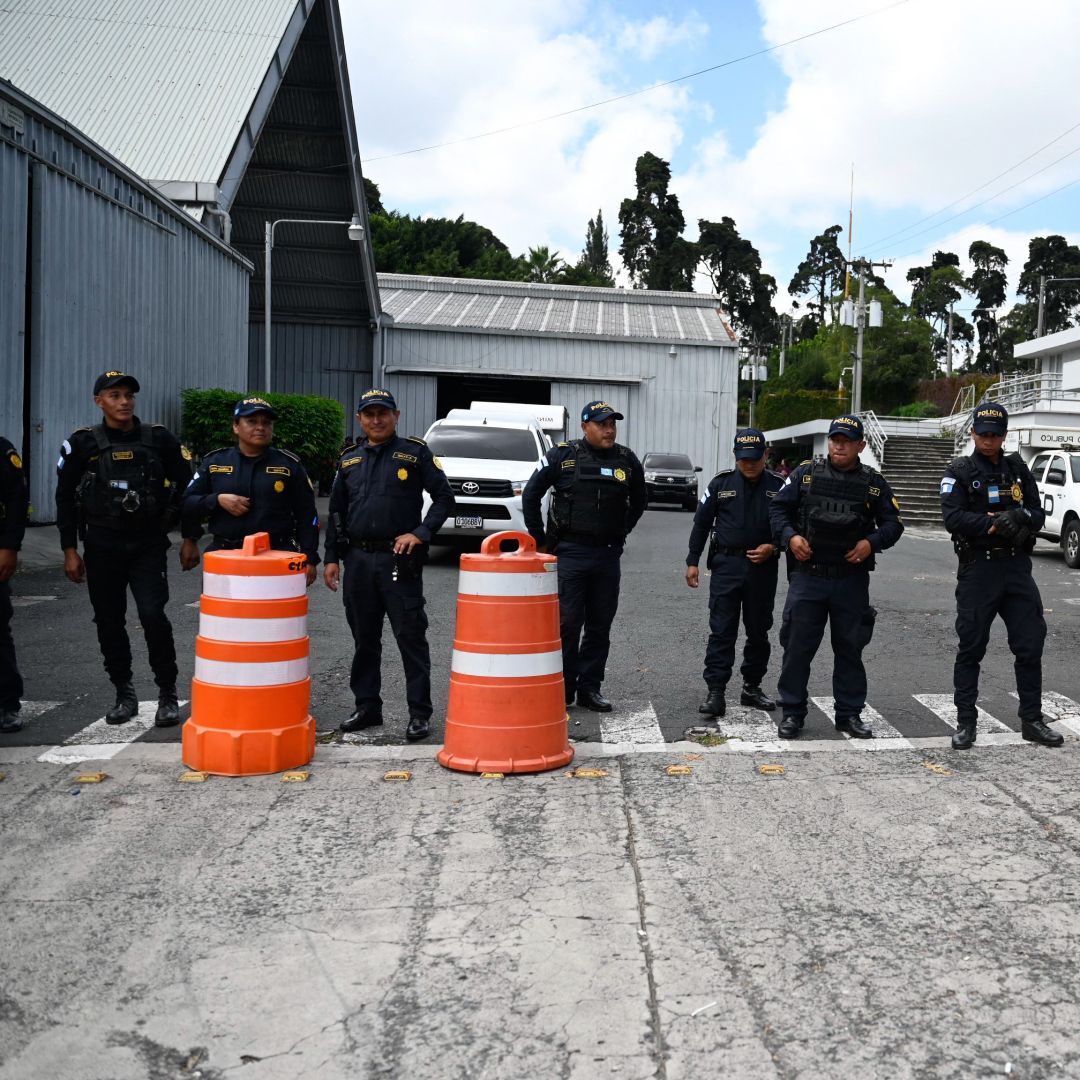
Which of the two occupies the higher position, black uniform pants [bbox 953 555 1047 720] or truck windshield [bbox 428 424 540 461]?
truck windshield [bbox 428 424 540 461]

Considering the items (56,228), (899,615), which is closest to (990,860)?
(899,615)

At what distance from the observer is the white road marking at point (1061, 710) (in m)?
7.05

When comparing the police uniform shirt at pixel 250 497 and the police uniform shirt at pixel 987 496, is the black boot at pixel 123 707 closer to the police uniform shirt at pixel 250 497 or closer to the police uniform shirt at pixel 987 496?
the police uniform shirt at pixel 250 497

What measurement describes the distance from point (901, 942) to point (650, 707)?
3701 mm

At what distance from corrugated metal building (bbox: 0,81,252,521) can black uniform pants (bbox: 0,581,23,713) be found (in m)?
8.60

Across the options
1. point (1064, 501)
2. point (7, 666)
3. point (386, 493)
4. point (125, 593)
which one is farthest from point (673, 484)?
point (7, 666)

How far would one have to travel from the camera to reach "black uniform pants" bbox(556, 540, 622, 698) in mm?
7230

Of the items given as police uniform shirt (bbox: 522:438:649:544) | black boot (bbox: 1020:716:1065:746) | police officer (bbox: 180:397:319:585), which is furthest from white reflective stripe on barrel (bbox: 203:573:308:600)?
black boot (bbox: 1020:716:1065:746)

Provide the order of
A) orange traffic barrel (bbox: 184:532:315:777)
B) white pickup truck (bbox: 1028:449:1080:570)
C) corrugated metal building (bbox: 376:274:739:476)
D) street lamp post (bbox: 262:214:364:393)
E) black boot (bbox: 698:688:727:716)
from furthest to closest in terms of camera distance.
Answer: corrugated metal building (bbox: 376:274:739:476) < street lamp post (bbox: 262:214:364:393) < white pickup truck (bbox: 1028:449:1080:570) < black boot (bbox: 698:688:727:716) < orange traffic barrel (bbox: 184:532:315:777)

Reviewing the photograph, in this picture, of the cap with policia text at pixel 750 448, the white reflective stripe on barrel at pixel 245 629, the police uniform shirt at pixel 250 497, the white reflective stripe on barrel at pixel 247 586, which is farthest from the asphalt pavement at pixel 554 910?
the cap with policia text at pixel 750 448

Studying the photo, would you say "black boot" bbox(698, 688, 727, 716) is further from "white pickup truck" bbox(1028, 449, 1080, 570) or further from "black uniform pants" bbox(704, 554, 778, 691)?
"white pickup truck" bbox(1028, 449, 1080, 570)

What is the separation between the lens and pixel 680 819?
16.6 ft

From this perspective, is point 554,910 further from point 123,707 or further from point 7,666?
point 7,666

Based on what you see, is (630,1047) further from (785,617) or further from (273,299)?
(273,299)
